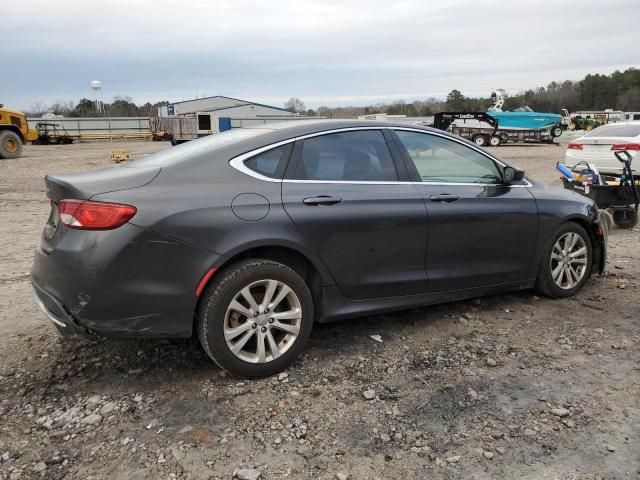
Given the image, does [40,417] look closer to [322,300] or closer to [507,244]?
[322,300]

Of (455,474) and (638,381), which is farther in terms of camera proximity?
(638,381)

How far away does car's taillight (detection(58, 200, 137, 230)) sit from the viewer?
3025 mm

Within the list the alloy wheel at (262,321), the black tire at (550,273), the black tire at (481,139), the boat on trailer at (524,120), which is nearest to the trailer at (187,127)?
the black tire at (481,139)

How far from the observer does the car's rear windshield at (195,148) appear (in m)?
3.53

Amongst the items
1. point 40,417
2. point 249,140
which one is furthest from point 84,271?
point 249,140

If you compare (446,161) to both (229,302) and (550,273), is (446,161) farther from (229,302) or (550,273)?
(229,302)

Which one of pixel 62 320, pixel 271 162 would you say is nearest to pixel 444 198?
pixel 271 162

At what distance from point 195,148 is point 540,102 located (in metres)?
90.0

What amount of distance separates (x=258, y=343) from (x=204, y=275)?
56 centimetres

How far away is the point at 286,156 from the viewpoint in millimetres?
3588

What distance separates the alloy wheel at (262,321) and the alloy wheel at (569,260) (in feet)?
8.46

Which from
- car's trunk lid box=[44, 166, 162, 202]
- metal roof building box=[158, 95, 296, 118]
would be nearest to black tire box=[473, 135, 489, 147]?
car's trunk lid box=[44, 166, 162, 202]

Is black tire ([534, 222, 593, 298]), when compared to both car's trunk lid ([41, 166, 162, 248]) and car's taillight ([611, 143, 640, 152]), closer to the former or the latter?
car's trunk lid ([41, 166, 162, 248])

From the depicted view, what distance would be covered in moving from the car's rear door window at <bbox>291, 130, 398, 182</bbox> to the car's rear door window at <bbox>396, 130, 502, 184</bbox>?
0.79ft
